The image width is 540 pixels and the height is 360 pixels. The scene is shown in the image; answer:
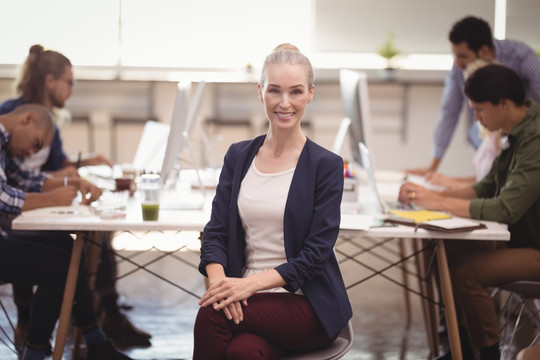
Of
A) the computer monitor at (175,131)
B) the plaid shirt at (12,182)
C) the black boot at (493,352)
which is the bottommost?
the black boot at (493,352)

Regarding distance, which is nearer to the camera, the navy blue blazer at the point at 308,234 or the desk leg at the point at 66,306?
the navy blue blazer at the point at 308,234

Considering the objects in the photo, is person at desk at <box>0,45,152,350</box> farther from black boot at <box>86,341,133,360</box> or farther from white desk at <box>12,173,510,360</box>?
white desk at <box>12,173,510,360</box>

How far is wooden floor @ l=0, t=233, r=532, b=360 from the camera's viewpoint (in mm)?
2869

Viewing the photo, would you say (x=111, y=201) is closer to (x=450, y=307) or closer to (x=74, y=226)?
(x=74, y=226)

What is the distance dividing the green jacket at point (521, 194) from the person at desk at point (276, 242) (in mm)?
820

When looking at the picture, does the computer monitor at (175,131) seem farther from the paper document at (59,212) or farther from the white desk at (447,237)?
the white desk at (447,237)

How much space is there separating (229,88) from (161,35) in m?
0.84

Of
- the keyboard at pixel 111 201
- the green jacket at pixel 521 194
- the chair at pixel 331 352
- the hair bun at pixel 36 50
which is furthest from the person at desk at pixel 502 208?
the hair bun at pixel 36 50

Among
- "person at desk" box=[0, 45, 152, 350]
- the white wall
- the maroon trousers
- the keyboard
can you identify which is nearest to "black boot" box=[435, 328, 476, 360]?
the maroon trousers

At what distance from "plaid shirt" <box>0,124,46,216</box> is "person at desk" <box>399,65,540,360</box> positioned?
1.50m

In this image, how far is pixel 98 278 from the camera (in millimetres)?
3518

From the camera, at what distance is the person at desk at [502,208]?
2350 millimetres

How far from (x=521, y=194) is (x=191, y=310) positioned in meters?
1.79

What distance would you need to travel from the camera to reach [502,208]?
2.36 meters
